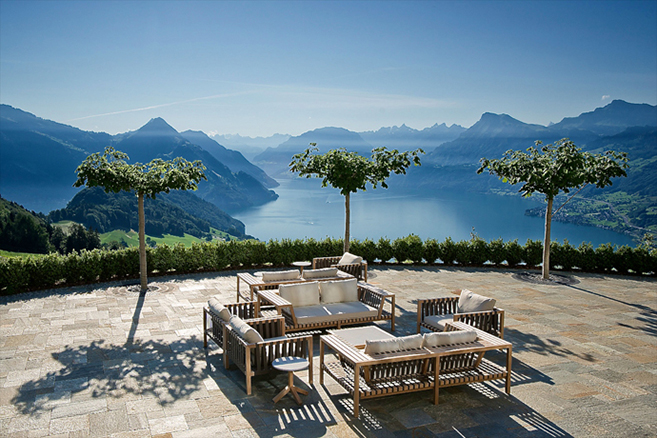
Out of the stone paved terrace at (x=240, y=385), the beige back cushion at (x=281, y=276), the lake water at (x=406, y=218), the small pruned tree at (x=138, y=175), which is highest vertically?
the small pruned tree at (x=138, y=175)

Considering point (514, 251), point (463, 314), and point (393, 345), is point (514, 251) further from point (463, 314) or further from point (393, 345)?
point (393, 345)

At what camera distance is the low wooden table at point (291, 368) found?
4.83 m

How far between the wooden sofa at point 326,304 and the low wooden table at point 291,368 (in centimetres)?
189

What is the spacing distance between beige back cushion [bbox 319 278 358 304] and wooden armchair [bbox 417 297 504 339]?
4.13ft

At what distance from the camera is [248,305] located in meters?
6.84

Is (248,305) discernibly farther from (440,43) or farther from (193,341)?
(440,43)

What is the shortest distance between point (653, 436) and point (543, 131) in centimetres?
18402

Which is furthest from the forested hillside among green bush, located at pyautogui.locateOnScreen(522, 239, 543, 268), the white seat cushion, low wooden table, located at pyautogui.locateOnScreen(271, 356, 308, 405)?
low wooden table, located at pyautogui.locateOnScreen(271, 356, 308, 405)

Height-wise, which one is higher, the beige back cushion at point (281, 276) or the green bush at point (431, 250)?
the beige back cushion at point (281, 276)

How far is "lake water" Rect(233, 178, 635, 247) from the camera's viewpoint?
88.9 m

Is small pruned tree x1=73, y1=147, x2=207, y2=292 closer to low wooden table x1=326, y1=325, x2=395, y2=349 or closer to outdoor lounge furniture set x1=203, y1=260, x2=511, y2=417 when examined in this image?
outdoor lounge furniture set x1=203, y1=260, x2=511, y2=417

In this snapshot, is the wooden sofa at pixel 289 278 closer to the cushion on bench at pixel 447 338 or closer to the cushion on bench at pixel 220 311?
the cushion on bench at pixel 220 311

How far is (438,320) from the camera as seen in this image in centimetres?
689

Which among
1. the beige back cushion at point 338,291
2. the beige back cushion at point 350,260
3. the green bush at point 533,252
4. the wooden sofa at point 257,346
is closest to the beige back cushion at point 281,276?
the beige back cushion at point 338,291
